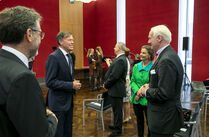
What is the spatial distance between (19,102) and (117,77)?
2.21m

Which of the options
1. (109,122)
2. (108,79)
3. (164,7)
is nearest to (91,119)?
(109,122)

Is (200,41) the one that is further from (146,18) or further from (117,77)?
(117,77)

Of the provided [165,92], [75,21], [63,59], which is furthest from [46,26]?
[165,92]

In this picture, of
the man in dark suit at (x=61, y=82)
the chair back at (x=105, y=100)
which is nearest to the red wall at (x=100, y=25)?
the chair back at (x=105, y=100)

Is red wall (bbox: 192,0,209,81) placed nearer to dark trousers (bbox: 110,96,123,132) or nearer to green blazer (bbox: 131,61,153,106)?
dark trousers (bbox: 110,96,123,132)

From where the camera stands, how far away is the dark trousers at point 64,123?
2.12m

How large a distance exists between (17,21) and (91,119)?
338cm

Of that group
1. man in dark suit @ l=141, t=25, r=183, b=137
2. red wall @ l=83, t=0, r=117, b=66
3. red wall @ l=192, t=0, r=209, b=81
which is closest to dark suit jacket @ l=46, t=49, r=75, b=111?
Answer: man in dark suit @ l=141, t=25, r=183, b=137

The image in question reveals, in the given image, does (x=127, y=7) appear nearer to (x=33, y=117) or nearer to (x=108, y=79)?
(x=108, y=79)

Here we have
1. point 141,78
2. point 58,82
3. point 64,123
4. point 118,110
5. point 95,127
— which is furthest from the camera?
point 95,127

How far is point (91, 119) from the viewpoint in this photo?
3.90 m

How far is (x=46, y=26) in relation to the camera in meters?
8.33

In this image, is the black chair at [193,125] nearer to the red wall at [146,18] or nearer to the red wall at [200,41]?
the red wall at [200,41]

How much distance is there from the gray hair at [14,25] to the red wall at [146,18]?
24.6ft
